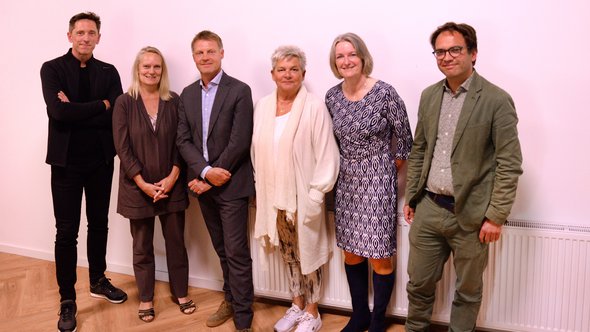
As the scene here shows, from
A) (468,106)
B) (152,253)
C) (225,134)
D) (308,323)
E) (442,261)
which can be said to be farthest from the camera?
(152,253)

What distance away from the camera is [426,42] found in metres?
2.81

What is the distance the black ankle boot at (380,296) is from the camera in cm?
283

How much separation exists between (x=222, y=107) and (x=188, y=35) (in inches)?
32.9

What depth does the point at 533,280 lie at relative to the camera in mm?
2705

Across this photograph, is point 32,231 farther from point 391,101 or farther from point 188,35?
point 391,101

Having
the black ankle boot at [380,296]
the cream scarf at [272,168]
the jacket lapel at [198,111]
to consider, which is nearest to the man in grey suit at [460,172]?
the black ankle boot at [380,296]

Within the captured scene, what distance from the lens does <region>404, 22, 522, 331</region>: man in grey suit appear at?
2.19 m

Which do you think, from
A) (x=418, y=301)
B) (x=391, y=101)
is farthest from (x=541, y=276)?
(x=391, y=101)

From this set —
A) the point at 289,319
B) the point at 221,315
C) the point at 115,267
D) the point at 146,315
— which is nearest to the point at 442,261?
the point at 289,319

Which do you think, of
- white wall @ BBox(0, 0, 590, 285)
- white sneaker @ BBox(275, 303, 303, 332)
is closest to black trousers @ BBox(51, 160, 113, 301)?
white wall @ BBox(0, 0, 590, 285)

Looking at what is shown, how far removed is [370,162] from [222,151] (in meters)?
0.81

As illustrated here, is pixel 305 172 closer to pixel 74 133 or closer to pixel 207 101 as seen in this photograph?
pixel 207 101

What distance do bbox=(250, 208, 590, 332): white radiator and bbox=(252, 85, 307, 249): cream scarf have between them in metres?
0.66

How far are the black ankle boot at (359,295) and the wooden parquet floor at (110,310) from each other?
150 mm
